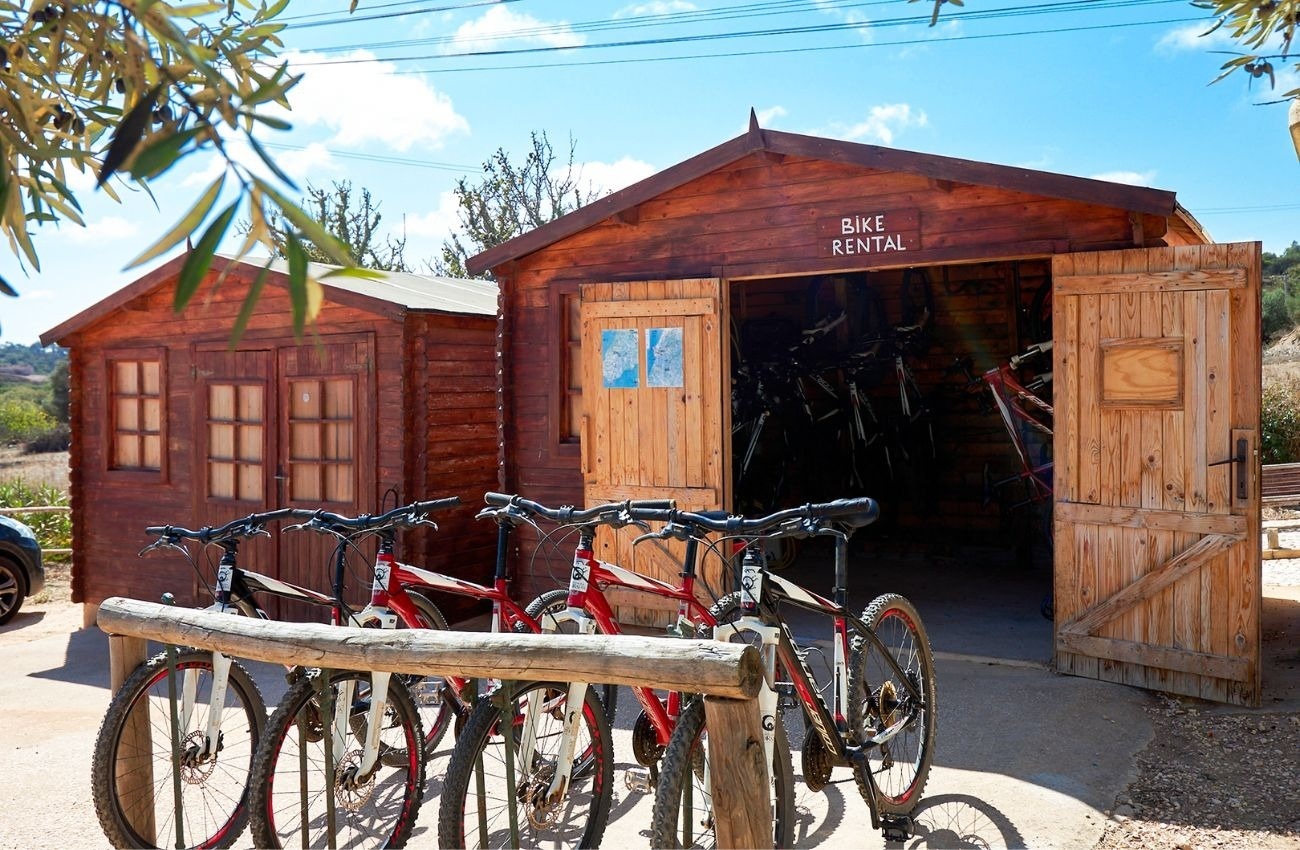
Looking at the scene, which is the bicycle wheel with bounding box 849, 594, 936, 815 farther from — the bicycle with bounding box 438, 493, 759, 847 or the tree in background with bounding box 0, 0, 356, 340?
the tree in background with bounding box 0, 0, 356, 340

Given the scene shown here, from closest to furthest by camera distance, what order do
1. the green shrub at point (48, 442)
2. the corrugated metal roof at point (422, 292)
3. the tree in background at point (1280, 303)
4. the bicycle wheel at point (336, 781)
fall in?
1. the bicycle wheel at point (336, 781)
2. the corrugated metal roof at point (422, 292)
3. the tree in background at point (1280, 303)
4. the green shrub at point (48, 442)

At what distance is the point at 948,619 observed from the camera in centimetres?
738

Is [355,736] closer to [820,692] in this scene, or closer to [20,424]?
[820,692]

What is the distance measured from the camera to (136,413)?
9.07 metres

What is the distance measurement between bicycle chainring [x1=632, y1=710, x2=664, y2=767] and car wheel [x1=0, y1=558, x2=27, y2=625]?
302 inches

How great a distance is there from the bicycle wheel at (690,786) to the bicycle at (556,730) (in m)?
0.07

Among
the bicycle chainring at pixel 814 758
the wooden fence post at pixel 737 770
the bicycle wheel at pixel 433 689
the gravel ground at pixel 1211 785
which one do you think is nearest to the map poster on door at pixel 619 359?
the bicycle wheel at pixel 433 689

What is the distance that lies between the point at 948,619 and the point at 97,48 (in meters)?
6.37

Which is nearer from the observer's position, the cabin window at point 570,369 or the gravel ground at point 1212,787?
the gravel ground at point 1212,787

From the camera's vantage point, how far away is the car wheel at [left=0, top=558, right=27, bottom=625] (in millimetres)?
9312

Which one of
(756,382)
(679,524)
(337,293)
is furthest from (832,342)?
(679,524)

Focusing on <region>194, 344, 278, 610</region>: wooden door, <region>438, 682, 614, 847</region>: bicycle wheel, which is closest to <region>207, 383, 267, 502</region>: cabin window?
<region>194, 344, 278, 610</region>: wooden door

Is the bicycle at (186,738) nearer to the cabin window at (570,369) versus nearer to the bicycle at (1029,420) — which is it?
the cabin window at (570,369)

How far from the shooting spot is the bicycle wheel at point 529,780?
10.3 ft
